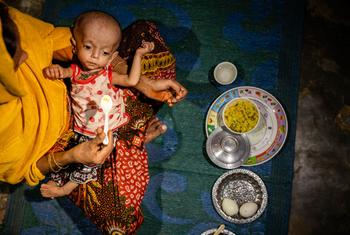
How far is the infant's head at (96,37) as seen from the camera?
1838 millimetres

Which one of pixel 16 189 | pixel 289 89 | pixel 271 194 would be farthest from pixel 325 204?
pixel 16 189

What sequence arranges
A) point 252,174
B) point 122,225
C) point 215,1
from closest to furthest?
point 122,225 < point 252,174 < point 215,1

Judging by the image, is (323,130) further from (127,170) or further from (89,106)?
(89,106)

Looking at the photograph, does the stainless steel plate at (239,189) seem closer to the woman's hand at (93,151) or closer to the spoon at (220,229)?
the spoon at (220,229)

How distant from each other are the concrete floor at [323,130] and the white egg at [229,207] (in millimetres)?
577

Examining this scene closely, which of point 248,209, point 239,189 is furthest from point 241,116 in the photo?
point 248,209

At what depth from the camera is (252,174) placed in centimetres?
265

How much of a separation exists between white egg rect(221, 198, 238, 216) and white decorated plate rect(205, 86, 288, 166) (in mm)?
330

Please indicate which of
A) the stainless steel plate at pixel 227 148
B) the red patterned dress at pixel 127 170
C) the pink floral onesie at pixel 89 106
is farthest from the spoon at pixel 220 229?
the pink floral onesie at pixel 89 106

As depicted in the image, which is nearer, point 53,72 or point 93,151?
point 93,151

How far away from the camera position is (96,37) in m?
1.83

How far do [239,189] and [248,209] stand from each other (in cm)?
19

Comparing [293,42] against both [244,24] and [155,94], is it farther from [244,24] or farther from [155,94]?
[155,94]

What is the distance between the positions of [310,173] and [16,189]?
104 inches
